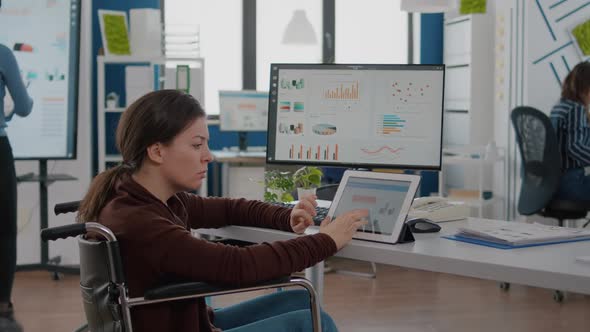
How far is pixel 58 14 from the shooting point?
451 centimetres

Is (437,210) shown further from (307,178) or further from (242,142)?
(242,142)

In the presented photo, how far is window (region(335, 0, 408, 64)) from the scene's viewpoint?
6.59 metres

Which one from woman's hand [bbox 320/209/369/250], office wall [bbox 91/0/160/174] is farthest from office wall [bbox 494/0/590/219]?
woman's hand [bbox 320/209/369/250]

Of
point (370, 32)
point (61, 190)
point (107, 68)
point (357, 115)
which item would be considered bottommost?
point (61, 190)

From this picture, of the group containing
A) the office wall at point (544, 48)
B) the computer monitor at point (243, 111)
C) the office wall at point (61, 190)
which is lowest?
the office wall at point (61, 190)

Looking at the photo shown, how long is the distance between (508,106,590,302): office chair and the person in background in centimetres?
256

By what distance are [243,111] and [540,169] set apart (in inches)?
82.7

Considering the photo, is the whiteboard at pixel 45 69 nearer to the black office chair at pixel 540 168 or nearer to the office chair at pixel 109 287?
the black office chair at pixel 540 168

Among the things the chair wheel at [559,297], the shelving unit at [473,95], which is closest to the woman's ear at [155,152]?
the chair wheel at [559,297]

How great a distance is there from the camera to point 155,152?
65.7 inches

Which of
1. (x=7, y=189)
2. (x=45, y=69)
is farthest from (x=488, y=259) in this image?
(x=45, y=69)

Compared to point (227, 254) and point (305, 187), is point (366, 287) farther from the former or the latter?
point (227, 254)

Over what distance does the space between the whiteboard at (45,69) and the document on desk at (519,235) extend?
3145mm

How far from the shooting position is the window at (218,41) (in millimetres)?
6172
